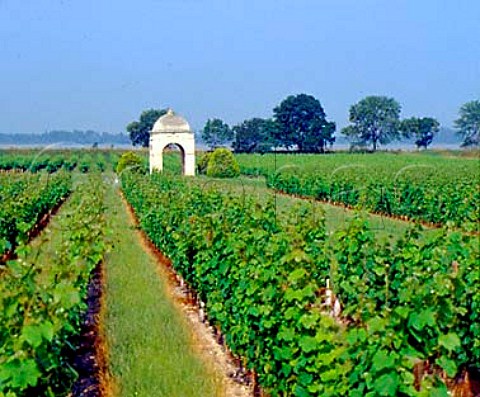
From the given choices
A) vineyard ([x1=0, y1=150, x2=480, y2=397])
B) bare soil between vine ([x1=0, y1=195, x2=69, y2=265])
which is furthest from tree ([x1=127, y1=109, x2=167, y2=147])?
vineyard ([x1=0, y1=150, x2=480, y2=397])

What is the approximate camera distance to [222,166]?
1745 inches

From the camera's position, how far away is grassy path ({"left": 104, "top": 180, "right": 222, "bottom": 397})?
708cm

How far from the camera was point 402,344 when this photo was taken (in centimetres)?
399

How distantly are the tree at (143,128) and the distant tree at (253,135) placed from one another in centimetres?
1554

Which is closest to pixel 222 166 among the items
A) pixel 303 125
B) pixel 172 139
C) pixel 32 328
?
pixel 172 139

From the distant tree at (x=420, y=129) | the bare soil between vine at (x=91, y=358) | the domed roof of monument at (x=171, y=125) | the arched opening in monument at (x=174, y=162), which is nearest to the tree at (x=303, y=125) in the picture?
the arched opening in monument at (x=174, y=162)

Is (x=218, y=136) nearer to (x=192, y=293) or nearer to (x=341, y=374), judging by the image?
(x=192, y=293)

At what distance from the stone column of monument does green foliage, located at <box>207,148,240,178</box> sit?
1.65 meters

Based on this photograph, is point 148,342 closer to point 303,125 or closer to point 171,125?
point 171,125

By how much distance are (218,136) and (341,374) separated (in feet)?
200

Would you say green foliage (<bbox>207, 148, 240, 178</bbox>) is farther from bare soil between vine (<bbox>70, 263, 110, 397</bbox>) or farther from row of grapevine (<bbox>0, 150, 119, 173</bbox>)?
bare soil between vine (<bbox>70, 263, 110, 397</bbox>)

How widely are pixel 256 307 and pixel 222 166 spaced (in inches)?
1515

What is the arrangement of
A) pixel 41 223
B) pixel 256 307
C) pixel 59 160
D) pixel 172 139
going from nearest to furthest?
pixel 256 307 → pixel 41 223 → pixel 172 139 → pixel 59 160

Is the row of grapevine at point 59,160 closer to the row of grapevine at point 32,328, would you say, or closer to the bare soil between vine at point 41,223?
the bare soil between vine at point 41,223
